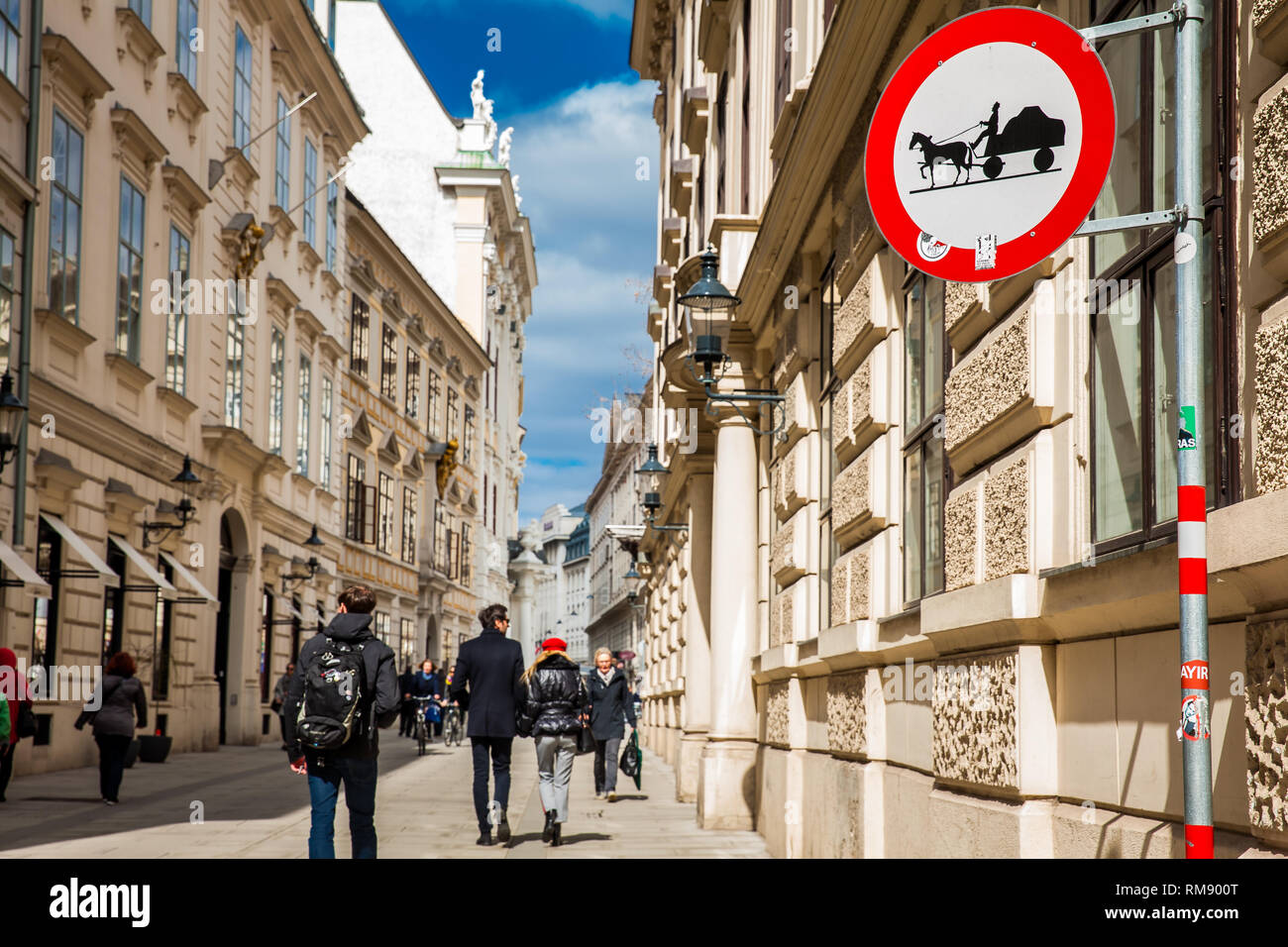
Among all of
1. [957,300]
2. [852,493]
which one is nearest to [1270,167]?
[957,300]

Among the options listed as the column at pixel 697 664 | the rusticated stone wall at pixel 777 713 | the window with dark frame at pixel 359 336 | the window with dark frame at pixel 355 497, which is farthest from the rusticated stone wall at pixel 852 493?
the window with dark frame at pixel 359 336

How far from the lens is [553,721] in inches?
495

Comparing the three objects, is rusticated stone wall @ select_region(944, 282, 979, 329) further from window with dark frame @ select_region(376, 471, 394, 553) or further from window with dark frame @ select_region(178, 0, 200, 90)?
window with dark frame @ select_region(376, 471, 394, 553)

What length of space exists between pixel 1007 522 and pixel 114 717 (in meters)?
12.3

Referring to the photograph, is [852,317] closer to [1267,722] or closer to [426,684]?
[1267,722]

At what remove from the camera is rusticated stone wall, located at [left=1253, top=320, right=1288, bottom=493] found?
3.46 m

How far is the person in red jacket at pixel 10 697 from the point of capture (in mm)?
13734

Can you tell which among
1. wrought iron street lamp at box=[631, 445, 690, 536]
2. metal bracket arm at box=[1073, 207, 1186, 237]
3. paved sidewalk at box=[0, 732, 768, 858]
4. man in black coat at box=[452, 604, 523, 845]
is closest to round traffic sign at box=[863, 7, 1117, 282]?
metal bracket arm at box=[1073, 207, 1186, 237]

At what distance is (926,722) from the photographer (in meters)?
6.77

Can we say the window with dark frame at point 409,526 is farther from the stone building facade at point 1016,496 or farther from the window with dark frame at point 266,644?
the stone building facade at point 1016,496

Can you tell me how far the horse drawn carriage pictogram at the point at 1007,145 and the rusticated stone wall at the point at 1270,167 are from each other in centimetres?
52
